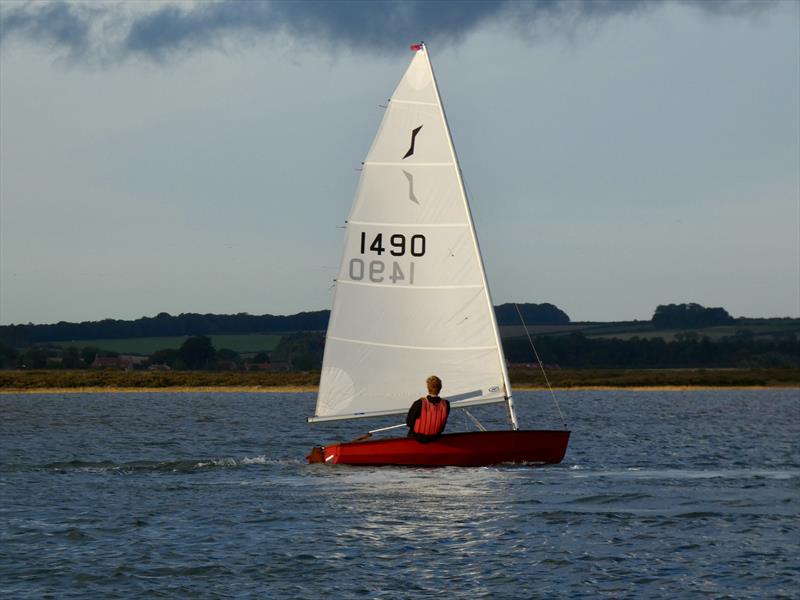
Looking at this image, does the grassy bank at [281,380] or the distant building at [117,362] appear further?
the distant building at [117,362]

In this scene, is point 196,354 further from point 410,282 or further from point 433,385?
point 433,385

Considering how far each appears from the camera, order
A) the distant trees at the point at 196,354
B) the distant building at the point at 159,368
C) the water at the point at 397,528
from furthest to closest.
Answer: the distant trees at the point at 196,354, the distant building at the point at 159,368, the water at the point at 397,528

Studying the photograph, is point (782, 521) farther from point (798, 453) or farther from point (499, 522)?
point (798, 453)

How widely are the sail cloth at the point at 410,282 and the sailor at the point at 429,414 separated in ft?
7.79

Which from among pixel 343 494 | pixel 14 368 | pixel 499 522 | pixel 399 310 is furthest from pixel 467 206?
pixel 14 368

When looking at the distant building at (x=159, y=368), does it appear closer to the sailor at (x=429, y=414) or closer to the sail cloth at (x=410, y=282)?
the sail cloth at (x=410, y=282)

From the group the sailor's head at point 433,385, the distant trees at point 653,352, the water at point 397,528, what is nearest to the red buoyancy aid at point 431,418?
the sailor's head at point 433,385

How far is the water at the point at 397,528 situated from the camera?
17797 millimetres

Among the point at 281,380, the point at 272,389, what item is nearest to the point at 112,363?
the point at 281,380

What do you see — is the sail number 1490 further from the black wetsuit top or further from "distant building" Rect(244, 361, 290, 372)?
"distant building" Rect(244, 361, 290, 372)

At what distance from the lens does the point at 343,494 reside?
1044 inches

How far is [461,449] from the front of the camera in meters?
29.1

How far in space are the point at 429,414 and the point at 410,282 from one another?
4.20 metres

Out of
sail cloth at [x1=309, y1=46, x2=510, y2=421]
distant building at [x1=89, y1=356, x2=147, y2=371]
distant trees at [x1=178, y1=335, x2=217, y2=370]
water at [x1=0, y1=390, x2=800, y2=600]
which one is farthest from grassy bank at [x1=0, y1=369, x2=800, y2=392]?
sail cloth at [x1=309, y1=46, x2=510, y2=421]
